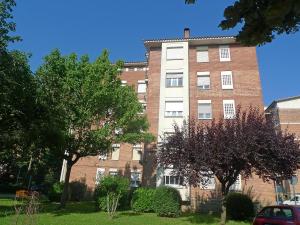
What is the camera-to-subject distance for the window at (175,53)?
97.6 feet

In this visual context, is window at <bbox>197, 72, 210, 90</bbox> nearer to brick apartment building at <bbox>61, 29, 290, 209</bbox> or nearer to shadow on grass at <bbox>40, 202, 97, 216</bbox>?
brick apartment building at <bbox>61, 29, 290, 209</bbox>

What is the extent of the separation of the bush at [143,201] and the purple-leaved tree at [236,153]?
469 centimetres

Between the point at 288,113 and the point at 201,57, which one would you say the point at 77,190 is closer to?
the point at 201,57

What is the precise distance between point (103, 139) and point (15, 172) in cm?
3245

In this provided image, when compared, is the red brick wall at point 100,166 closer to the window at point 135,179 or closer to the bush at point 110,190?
the window at point 135,179

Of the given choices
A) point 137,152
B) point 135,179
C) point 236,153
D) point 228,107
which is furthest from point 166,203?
point 137,152

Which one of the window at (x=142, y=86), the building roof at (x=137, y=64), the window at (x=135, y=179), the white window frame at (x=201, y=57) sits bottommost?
the window at (x=135, y=179)

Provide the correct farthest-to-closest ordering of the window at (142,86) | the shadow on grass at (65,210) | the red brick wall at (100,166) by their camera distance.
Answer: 1. the window at (142,86)
2. the red brick wall at (100,166)
3. the shadow on grass at (65,210)

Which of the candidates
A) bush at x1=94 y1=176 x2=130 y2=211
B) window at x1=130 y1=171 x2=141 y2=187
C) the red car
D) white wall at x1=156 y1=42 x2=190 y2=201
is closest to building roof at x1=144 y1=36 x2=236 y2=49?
white wall at x1=156 y1=42 x2=190 y2=201

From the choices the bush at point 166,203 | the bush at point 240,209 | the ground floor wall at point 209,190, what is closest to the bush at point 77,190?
the ground floor wall at point 209,190

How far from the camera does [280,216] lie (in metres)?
11.3

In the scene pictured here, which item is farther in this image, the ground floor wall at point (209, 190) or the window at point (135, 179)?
the window at point (135, 179)

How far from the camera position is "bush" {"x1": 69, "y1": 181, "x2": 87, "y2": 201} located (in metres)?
29.6

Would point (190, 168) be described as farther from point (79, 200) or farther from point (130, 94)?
point (79, 200)
